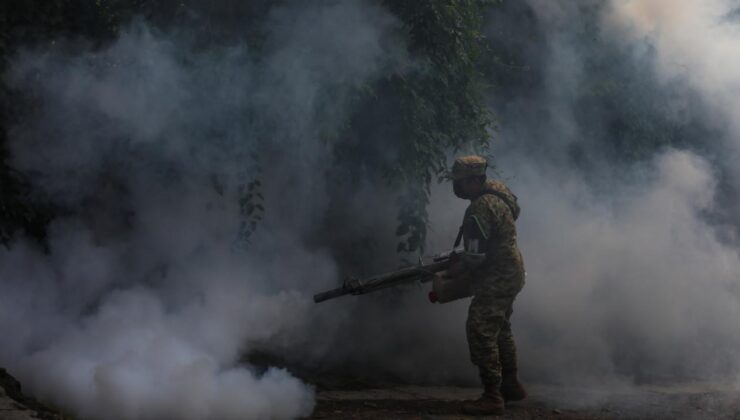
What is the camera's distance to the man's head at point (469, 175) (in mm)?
6117

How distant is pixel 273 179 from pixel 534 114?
125 inches

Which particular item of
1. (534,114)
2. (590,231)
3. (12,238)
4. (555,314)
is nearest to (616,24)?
(534,114)

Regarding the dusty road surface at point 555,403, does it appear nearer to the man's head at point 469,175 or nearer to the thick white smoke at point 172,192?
the thick white smoke at point 172,192

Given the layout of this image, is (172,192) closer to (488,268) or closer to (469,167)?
(469,167)

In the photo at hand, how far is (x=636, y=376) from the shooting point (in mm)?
7805

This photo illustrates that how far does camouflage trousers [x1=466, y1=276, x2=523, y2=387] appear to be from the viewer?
598cm

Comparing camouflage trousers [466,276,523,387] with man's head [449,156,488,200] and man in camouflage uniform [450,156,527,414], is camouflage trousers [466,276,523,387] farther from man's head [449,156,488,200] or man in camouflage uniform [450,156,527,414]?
man's head [449,156,488,200]

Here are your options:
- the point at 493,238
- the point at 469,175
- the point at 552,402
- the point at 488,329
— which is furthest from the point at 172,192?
the point at 552,402

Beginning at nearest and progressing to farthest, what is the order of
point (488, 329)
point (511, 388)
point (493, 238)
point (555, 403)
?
point (488, 329) → point (493, 238) → point (511, 388) → point (555, 403)

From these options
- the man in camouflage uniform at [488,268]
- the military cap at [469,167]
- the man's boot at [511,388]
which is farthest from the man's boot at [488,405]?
the military cap at [469,167]

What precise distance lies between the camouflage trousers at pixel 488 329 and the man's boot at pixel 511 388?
0.54 feet

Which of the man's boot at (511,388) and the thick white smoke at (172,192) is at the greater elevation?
the thick white smoke at (172,192)

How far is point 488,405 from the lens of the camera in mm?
5922

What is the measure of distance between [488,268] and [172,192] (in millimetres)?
2419
